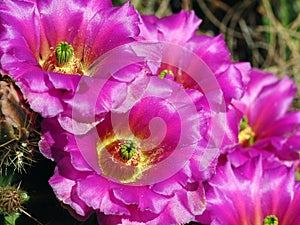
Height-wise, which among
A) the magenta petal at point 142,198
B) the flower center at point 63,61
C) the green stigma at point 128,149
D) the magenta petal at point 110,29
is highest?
the magenta petal at point 110,29

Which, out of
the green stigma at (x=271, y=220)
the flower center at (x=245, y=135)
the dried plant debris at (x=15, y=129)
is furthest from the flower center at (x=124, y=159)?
the flower center at (x=245, y=135)

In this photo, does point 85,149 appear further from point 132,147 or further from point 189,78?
point 189,78

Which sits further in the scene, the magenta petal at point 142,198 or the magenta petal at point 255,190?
the magenta petal at point 255,190

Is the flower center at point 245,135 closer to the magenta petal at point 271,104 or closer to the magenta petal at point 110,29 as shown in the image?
the magenta petal at point 271,104

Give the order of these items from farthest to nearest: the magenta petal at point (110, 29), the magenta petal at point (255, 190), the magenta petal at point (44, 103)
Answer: the magenta petal at point (255, 190) → the magenta petal at point (110, 29) → the magenta petal at point (44, 103)

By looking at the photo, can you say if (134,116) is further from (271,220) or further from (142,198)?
(271,220)

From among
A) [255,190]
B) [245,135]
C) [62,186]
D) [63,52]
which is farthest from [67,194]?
[245,135]

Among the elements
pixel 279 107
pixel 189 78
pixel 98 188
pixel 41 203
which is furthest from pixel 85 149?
pixel 279 107
